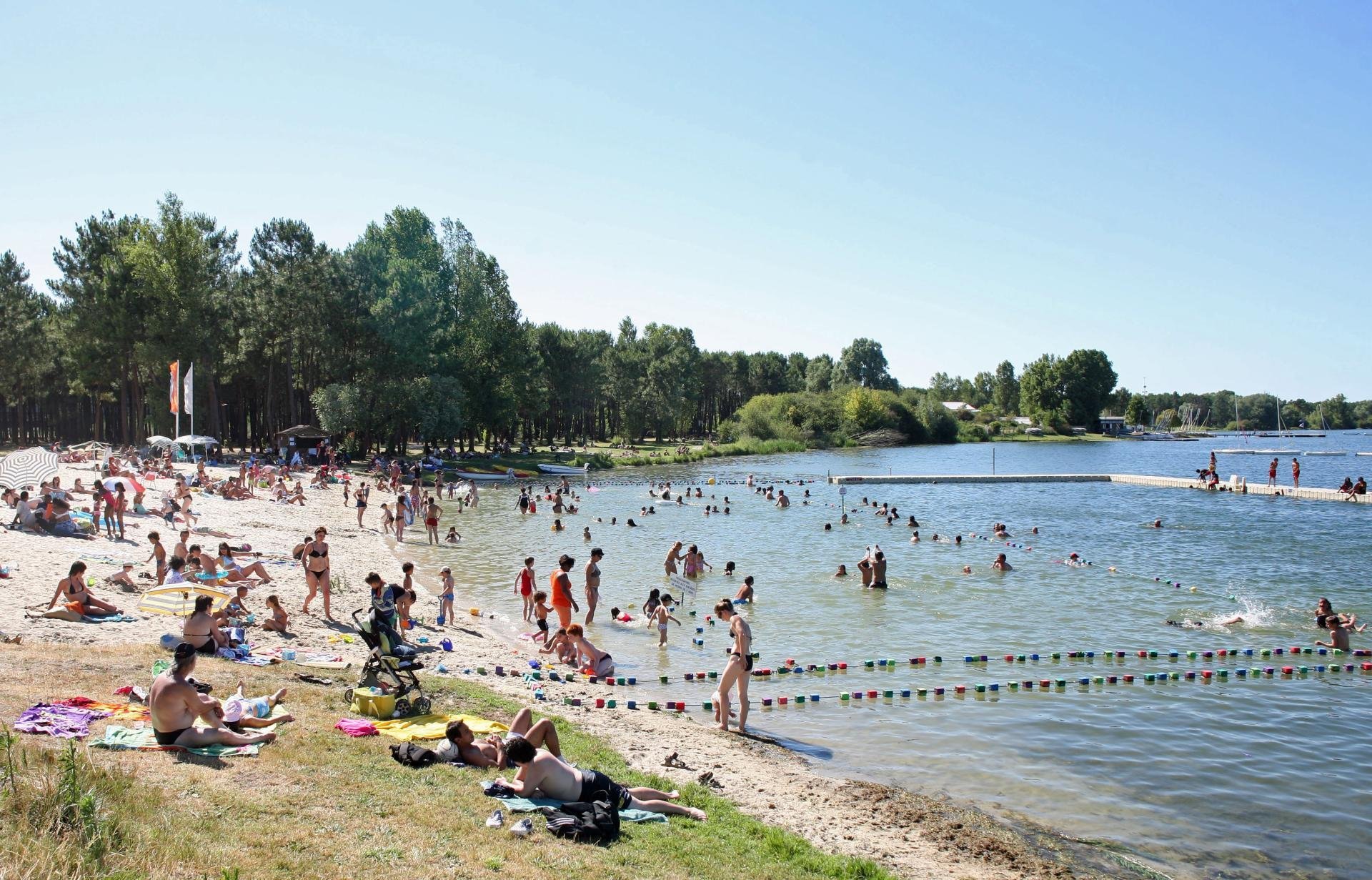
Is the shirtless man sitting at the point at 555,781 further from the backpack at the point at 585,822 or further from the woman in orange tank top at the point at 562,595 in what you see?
the woman in orange tank top at the point at 562,595

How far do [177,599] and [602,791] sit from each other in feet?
32.4

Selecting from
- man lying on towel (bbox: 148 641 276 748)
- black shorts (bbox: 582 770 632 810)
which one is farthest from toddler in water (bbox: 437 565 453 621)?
black shorts (bbox: 582 770 632 810)

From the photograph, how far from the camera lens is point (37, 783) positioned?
560 cm

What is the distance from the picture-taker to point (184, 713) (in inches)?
308

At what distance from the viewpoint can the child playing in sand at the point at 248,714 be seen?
836cm

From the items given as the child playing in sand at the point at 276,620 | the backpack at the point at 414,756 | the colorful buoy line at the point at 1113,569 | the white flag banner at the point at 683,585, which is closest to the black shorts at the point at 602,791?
the backpack at the point at 414,756

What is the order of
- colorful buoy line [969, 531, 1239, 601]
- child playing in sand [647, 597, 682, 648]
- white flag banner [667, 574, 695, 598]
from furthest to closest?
colorful buoy line [969, 531, 1239, 601] < white flag banner [667, 574, 695, 598] < child playing in sand [647, 597, 682, 648]

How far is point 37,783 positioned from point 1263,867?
402 inches

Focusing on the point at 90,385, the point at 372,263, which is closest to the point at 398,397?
the point at 372,263

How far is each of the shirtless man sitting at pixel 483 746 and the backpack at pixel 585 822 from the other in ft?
3.66

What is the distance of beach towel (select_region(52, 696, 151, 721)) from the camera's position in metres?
8.34

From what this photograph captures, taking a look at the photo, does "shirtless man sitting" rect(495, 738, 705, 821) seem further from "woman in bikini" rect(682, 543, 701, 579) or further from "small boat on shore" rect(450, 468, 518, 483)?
"small boat on shore" rect(450, 468, 518, 483)

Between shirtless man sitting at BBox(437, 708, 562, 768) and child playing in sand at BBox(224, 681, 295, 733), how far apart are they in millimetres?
1715

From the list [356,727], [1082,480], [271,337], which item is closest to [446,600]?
[356,727]
